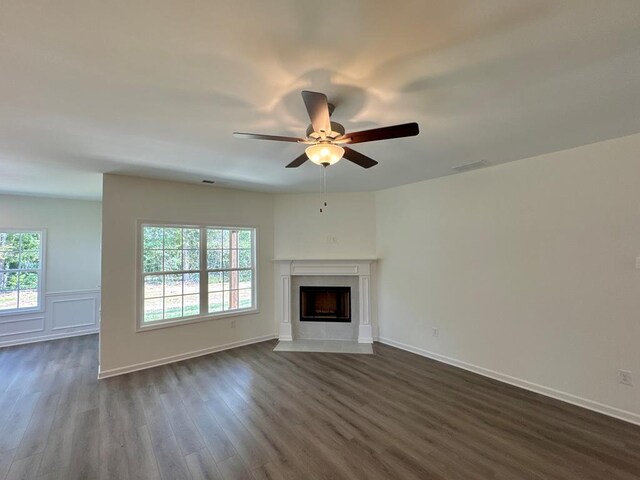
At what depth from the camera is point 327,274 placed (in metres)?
5.19

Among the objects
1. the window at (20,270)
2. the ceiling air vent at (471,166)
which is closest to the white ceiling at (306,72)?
the ceiling air vent at (471,166)

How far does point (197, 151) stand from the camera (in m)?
3.08

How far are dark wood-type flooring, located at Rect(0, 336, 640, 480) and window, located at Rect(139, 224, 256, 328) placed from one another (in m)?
0.92

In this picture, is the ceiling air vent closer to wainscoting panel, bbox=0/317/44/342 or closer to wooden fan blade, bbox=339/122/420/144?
wooden fan blade, bbox=339/122/420/144

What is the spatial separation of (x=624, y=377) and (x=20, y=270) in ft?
28.4

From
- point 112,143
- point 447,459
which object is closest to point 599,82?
point 447,459

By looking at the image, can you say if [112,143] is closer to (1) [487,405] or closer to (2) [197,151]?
(2) [197,151]

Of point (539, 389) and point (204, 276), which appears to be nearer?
point (539, 389)

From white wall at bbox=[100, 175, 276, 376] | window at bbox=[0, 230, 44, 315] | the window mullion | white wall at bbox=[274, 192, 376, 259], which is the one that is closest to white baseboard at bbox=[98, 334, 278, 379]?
white wall at bbox=[100, 175, 276, 376]

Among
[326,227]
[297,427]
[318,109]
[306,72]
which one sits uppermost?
[306,72]

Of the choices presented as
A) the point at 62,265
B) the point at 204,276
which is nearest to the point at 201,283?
the point at 204,276

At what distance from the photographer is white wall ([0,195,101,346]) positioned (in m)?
5.23

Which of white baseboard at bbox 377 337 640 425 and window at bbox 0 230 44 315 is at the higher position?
window at bbox 0 230 44 315

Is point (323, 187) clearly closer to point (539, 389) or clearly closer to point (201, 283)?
point (201, 283)
